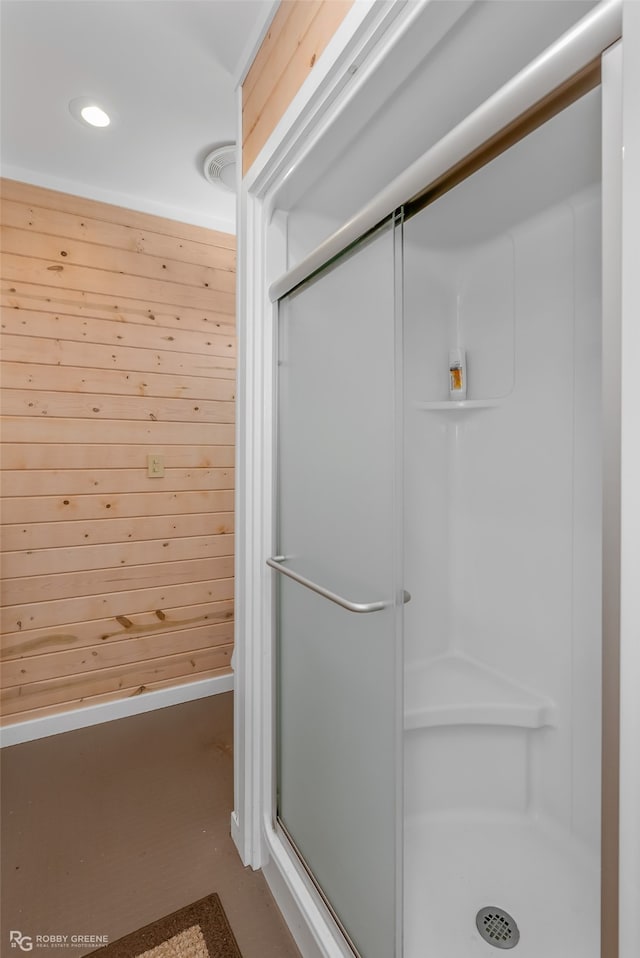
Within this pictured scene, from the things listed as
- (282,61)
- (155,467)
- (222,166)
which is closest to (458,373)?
(282,61)

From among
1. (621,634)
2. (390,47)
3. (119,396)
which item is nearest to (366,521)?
(621,634)

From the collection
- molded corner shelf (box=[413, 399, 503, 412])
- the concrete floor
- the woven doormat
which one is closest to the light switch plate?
the concrete floor

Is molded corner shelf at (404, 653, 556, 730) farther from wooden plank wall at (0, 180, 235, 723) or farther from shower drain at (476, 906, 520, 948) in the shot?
wooden plank wall at (0, 180, 235, 723)

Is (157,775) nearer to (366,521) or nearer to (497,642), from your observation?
(497,642)

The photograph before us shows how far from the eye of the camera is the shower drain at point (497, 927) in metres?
1.22

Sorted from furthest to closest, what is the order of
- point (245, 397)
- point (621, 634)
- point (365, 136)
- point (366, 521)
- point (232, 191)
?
point (232, 191) < point (245, 397) < point (365, 136) < point (366, 521) < point (621, 634)

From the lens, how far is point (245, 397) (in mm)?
1500

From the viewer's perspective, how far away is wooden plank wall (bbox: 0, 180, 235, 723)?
2.18 meters

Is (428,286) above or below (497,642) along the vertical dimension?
above

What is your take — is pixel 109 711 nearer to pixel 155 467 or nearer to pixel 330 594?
pixel 155 467

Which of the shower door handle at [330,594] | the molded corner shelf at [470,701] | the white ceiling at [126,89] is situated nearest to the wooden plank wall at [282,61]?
the white ceiling at [126,89]

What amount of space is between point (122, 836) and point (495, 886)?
1.20 meters

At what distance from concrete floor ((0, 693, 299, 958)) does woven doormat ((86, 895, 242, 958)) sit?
0.10 ft

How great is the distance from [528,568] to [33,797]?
2.04 meters
